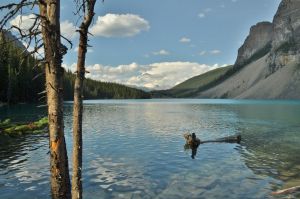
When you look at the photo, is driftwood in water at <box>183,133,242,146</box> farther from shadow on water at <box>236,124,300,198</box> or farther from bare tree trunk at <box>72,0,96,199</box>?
bare tree trunk at <box>72,0,96,199</box>

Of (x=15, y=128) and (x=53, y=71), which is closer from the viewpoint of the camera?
(x=53, y=71)

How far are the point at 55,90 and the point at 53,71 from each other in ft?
1.45

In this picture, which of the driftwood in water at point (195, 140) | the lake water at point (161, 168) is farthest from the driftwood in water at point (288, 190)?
the driftwood in water at point (195, 140)

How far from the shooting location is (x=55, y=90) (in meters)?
8.36

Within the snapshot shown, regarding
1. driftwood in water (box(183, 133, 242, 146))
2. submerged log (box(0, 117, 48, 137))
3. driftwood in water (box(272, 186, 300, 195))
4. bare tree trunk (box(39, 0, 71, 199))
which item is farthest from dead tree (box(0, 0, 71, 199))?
driftwood in water (box(183, 133, 242, 146))

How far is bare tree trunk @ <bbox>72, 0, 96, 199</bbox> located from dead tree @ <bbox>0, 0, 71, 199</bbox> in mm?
267

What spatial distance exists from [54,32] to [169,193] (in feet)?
51.0

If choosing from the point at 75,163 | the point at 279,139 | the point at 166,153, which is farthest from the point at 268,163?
the point at 75,163

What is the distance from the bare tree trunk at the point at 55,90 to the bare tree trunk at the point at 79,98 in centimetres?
26

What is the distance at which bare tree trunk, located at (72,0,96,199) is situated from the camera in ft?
27.6

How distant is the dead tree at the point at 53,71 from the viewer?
27.0 feet

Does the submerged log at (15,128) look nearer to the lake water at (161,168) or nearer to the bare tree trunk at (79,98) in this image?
the lake water at (161,168)

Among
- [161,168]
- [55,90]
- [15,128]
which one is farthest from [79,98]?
[161,168]

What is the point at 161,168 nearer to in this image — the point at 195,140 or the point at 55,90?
the point at 195,140
